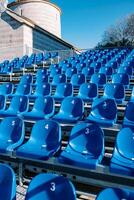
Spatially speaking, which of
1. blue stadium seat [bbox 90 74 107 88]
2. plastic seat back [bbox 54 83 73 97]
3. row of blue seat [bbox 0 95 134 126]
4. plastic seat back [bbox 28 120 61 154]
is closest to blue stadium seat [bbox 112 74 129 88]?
blue stadium seat [bbox 90 74 107 88]

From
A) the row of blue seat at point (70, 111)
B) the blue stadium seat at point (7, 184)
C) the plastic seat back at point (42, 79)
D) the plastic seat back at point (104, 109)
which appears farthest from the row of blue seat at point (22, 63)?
the blue stadium seat at point (7, 184)

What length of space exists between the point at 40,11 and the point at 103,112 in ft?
88.6

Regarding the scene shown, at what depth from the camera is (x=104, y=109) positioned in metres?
5.57

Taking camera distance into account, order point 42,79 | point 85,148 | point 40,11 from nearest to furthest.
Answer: point 85,148 < point 42,79 < point 40,11

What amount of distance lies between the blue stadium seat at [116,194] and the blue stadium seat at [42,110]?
11.9 feet

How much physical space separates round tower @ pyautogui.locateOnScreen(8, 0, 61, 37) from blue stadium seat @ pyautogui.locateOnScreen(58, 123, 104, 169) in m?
27.0

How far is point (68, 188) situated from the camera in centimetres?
276

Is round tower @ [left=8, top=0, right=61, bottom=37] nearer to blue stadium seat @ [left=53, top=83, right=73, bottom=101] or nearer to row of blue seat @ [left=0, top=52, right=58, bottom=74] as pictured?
row of blue seat @ [left=0, top=52, right=58, bottom=74]

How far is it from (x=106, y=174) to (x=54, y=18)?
29.7 m

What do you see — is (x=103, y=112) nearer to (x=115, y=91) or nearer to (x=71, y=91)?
(x=115, y=91)

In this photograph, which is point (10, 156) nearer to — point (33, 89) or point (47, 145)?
point (47, 145)

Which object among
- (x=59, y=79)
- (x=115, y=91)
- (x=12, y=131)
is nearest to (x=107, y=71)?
(x=59, y=79)

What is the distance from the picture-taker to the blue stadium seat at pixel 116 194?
2449 millimetres

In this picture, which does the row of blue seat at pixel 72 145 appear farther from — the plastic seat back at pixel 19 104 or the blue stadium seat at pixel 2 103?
the blue stadium seat at pixel 2 103
